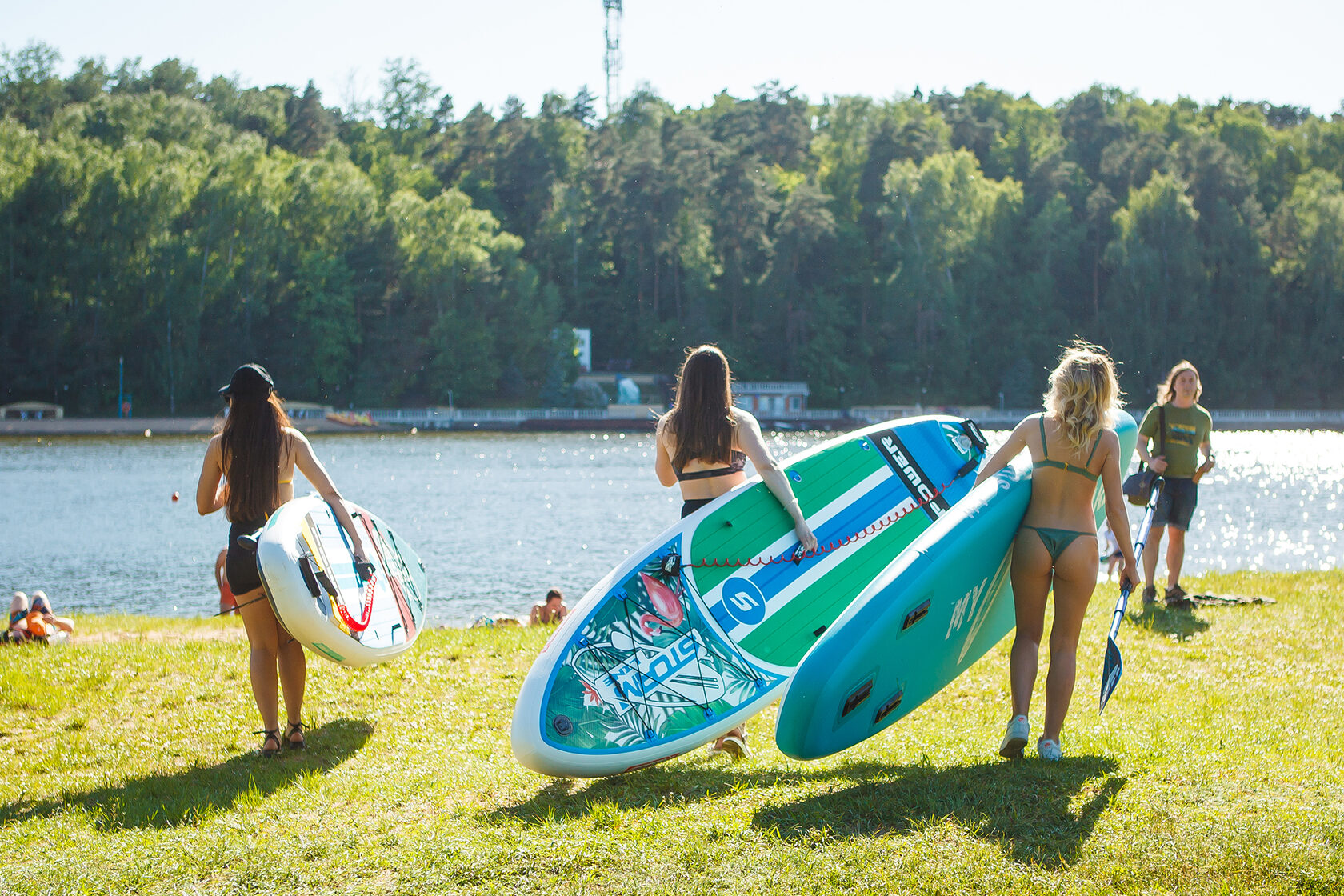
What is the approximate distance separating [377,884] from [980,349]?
7242 cm

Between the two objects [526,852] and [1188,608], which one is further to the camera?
[1188,608]

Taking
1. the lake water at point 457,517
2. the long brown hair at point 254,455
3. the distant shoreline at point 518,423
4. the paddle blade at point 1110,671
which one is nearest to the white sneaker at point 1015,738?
the paddle blade at point 1110,671

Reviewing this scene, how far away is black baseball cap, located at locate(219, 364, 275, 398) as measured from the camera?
4855mm

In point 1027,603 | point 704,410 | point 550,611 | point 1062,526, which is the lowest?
point 550,611

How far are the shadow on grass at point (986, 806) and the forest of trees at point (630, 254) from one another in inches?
2397

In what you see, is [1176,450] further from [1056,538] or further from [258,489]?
[258,489]

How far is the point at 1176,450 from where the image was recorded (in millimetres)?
7914

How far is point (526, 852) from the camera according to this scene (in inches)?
138

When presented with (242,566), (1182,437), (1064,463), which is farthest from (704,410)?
(1182,437)

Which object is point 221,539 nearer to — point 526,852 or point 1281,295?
point 526,852

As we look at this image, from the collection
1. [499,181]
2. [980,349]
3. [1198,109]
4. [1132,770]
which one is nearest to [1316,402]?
[980,349]

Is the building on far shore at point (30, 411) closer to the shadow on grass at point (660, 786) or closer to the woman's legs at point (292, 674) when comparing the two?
the woman's legs at point (292, 674)

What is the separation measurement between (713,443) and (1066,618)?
1594 mm

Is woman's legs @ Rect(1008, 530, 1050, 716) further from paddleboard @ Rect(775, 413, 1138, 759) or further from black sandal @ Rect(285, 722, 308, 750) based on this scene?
black sandal @ Rect(285, 722, 308, 750)
